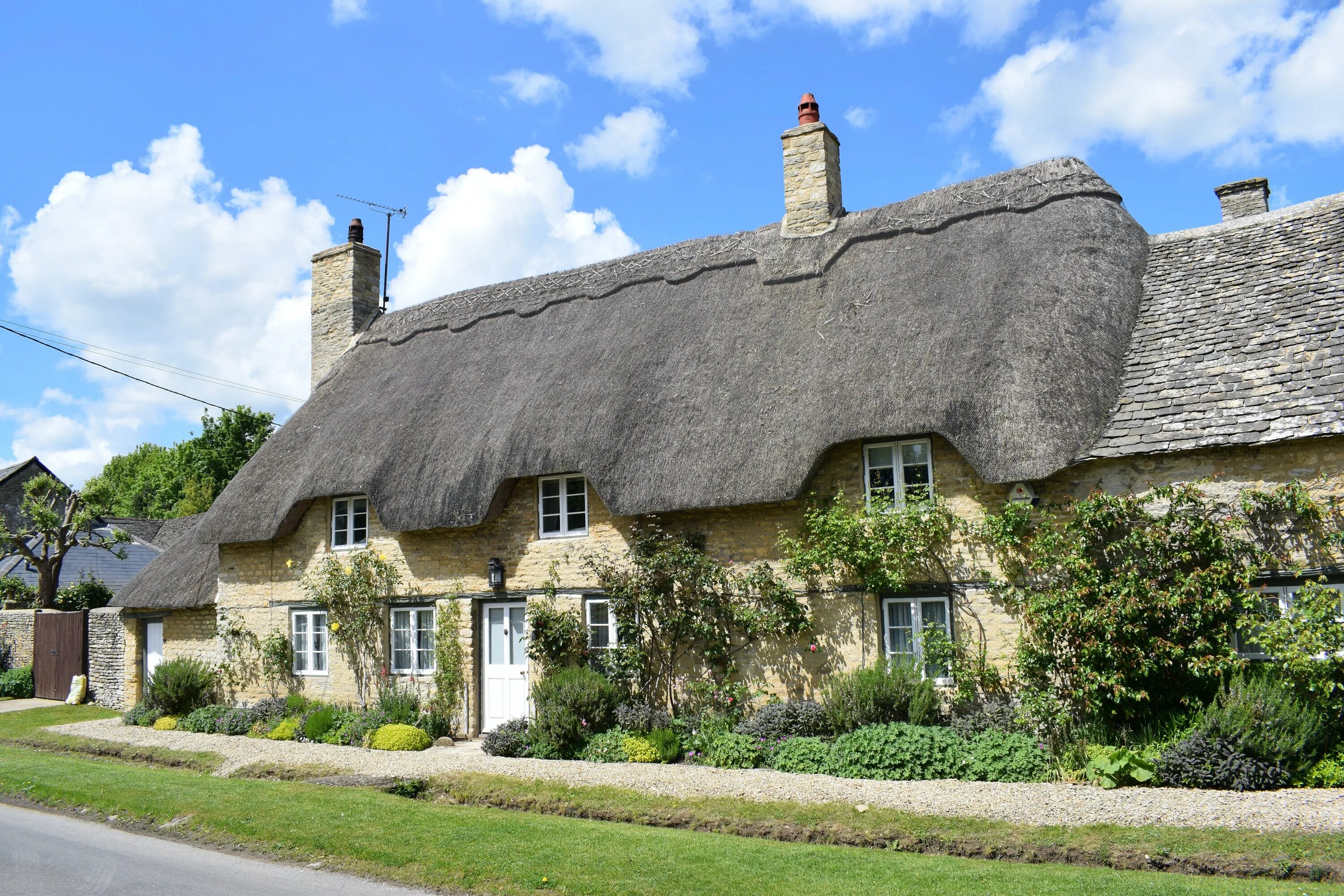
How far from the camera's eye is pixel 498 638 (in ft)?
47.3

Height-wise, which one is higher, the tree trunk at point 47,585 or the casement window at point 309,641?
the tree trunk at point 47,585

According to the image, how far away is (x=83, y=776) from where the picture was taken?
11953mm

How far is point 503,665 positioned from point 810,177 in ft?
28.7

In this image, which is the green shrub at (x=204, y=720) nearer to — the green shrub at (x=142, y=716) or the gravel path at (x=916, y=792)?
the green shrub at (x=142, y=716)

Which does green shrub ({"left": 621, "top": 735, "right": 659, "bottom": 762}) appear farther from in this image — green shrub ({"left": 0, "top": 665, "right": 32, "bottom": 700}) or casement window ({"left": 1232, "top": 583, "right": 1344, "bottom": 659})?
green shrub ({"left": 0, "top": 665, "right": 32, "bottom": 700})

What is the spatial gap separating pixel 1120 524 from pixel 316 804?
8.64 metres

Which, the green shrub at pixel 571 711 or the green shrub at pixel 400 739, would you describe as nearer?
the green shrub at pixel 571 711

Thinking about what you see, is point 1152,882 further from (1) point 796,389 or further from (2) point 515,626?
(2) point 515,626

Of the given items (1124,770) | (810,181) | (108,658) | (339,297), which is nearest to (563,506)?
(810,181)

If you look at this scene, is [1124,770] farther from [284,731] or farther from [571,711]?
[284,731]

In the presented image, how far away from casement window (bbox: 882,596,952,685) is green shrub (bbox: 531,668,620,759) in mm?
3609

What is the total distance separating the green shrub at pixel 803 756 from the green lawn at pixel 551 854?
7.59ft

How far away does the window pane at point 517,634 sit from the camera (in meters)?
14.2

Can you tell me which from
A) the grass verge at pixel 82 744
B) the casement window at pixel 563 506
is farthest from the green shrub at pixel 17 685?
the casement window at pixel 563 506
